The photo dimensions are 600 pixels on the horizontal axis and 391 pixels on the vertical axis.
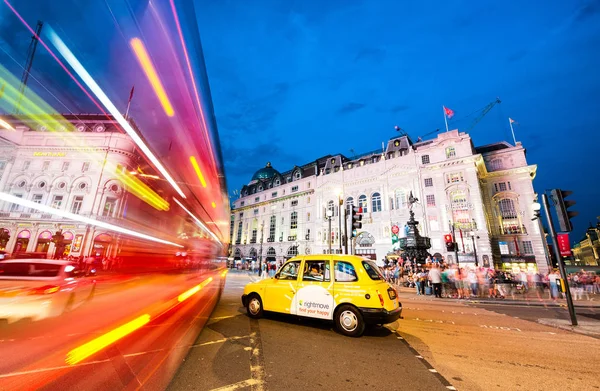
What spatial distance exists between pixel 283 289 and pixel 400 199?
3894 centimetres

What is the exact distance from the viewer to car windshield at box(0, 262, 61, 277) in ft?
31.3

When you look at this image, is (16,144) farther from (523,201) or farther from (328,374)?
(523,201)

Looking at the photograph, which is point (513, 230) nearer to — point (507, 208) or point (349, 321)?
point (507, 208)

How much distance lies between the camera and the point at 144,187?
926 inches

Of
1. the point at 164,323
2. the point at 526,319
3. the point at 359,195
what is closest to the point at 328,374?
the point at 164,323

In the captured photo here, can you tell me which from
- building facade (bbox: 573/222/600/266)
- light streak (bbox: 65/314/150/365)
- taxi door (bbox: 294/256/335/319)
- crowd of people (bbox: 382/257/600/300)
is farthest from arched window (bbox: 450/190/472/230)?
building facade (bbox: 573/222/600/266)

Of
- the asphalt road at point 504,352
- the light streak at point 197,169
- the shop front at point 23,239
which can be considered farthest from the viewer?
the shop front at point 23,239

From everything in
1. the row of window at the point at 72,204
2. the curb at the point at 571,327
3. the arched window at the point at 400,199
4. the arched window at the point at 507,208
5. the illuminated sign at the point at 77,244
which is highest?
the arched window at the point at 400,199

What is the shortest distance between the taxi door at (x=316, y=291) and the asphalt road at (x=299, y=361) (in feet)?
1.51

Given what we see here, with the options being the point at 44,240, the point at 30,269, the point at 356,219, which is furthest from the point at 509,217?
the point at 44,240

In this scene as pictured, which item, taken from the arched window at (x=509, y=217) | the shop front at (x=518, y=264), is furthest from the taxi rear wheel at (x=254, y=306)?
the arched window at (x=509, y=217)

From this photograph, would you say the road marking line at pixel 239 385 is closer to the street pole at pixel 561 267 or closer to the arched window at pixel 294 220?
the street pole at pixel 561 267

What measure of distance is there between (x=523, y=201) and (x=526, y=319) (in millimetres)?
39192

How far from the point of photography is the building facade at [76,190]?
2325 centimetres
